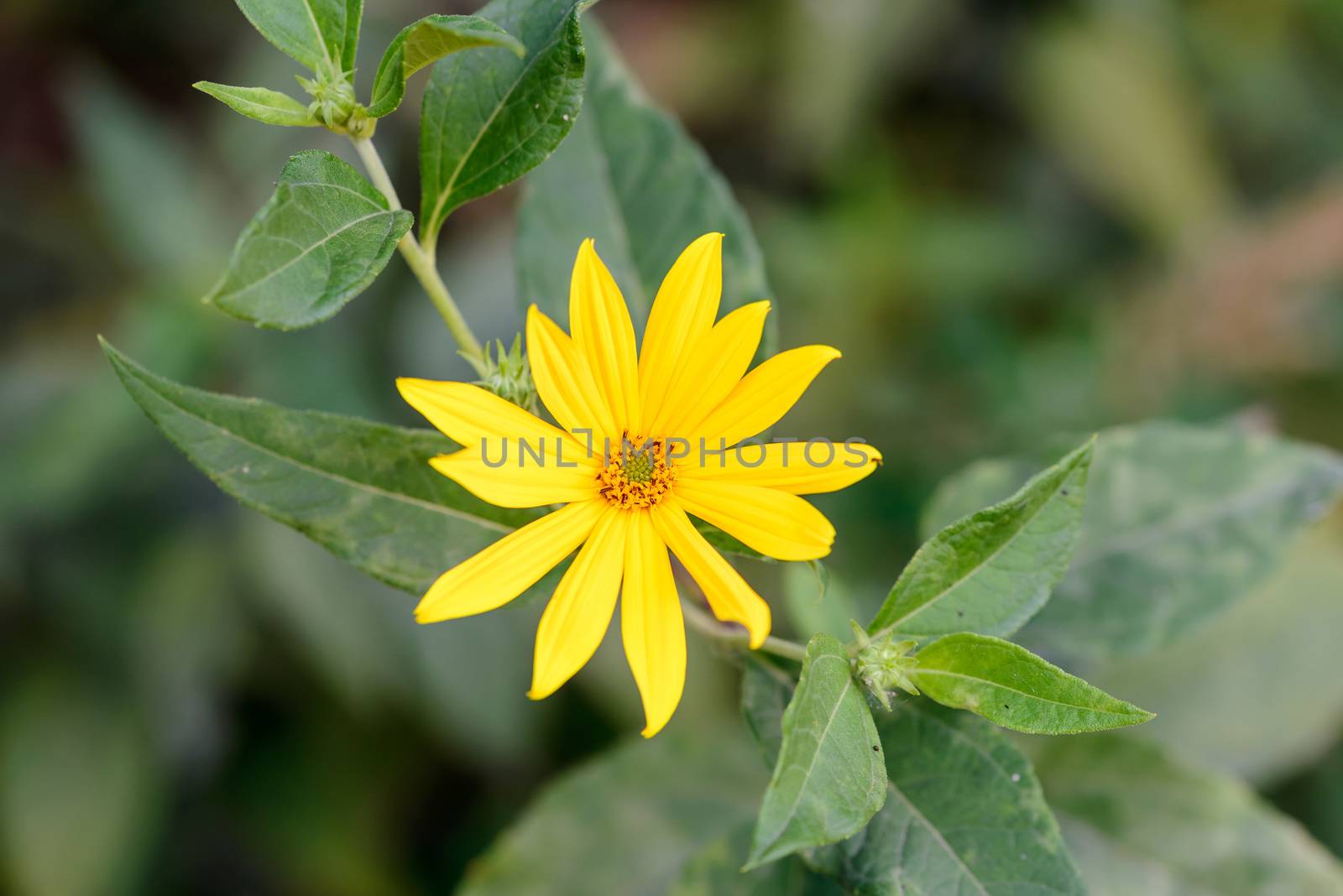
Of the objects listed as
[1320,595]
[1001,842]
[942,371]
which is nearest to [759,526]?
[1001,842]

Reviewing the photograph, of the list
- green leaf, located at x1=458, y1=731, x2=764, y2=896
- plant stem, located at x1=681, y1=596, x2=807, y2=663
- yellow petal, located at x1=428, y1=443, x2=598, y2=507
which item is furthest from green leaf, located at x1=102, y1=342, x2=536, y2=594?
green leaf, located at x1=458, y1=731, x2=764, y2=896

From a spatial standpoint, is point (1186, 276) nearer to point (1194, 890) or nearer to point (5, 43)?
point (1194, 890)

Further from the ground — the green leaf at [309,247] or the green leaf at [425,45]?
the green leaf at [425,45]

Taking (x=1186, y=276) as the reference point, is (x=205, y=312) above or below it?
above

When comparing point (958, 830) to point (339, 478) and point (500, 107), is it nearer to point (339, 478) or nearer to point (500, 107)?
point (339, 478)

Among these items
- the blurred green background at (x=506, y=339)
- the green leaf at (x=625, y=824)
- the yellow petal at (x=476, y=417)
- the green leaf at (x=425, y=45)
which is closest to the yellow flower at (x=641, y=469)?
the yellow petal at (x=476, y=417)

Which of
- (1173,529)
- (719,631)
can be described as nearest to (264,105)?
(719,631)

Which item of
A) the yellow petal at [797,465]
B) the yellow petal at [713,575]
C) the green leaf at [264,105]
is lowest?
the yellow petal at [713,575]

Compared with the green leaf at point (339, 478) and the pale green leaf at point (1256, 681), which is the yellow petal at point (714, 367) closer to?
the green leaf at point (339, 478)
